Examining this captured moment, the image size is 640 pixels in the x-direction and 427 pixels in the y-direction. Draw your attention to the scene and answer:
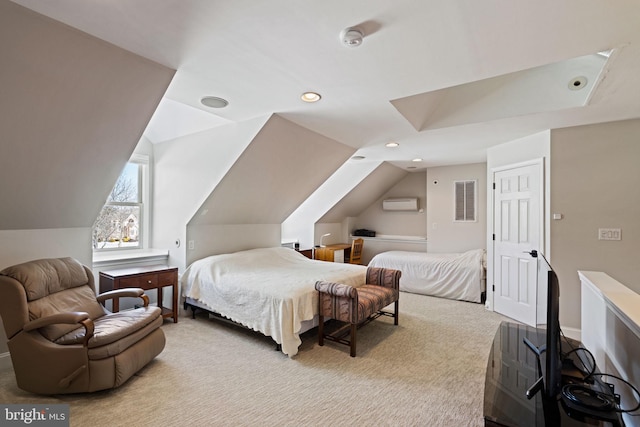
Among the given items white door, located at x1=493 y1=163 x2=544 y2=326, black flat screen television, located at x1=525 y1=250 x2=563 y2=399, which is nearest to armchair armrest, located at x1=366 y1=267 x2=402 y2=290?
white door, located at x1=493 y1=163 x2=544 y2=326

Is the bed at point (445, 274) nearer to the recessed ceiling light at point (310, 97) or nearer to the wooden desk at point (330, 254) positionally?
the wooden desk at point (330, 254)

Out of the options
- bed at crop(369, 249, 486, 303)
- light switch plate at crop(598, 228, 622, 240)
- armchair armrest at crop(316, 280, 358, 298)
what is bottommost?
bed at crop(369, 249, 486, 303)

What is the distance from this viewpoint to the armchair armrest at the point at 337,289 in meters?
2.89

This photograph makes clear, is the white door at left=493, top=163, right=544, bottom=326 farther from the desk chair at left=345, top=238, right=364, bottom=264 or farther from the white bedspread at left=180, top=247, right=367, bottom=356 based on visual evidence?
the desk chair at left=345, top=238, right=364, bottom=264

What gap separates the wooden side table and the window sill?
0.18 metres

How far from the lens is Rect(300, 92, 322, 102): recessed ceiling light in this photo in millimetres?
2678

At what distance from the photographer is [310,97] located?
2742 mm

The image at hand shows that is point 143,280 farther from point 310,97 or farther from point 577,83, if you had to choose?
point 577,83

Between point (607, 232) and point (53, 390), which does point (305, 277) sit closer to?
point (53, 390)

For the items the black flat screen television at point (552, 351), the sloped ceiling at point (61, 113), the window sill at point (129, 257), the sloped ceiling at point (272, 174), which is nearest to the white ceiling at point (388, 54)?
the sloped ceiling at point (61, 113)

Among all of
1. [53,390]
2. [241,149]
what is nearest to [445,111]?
[241,149]

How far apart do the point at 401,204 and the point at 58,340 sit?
6.36m

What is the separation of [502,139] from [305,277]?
3.20 metres

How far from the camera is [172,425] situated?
1896 mm
